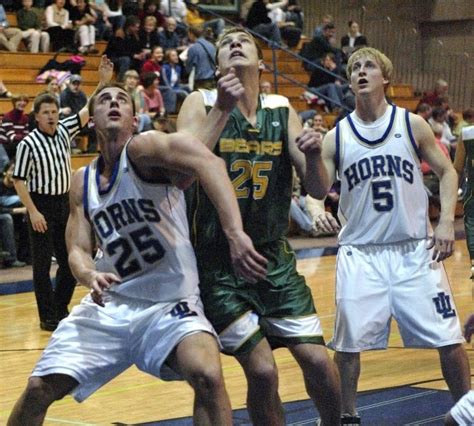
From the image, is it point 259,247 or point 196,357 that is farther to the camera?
point 259,247

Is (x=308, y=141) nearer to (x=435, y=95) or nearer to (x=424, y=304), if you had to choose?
(x=424, y=304)

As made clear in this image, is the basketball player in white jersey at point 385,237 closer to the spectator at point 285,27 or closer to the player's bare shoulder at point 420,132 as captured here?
the player's bare shoulder at point 420,132

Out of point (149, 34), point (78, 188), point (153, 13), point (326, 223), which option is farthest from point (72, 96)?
point (78, 188)

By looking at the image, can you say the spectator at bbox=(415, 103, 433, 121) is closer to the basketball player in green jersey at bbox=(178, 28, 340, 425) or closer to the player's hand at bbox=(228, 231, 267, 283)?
the basketball player in green jersey at bbox=(178, 28, 340, 425)

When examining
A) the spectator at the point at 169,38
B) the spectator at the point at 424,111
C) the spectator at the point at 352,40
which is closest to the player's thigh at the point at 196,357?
the spectator at the point at 169,38

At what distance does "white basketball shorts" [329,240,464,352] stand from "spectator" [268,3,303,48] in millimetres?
16460

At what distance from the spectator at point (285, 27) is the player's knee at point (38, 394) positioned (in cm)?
1786

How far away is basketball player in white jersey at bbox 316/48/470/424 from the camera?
19.0ft

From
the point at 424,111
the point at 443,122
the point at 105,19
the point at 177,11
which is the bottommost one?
the point at 443,122

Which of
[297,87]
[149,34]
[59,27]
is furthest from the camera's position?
[297,87]

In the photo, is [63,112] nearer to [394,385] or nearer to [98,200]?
[394,385]

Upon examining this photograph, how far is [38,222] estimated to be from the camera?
30.8ft

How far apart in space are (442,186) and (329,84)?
1415 cm

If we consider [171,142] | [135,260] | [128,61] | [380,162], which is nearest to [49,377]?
[135,260]
